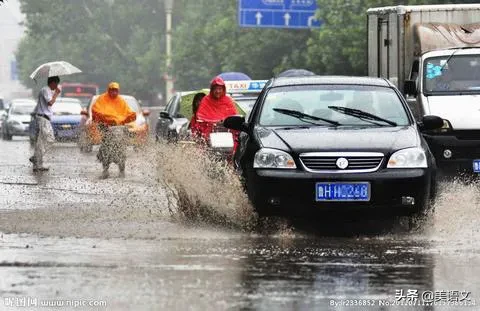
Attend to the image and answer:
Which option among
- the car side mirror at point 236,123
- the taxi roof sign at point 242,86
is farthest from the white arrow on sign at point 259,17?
the car side mirror at point 236,123

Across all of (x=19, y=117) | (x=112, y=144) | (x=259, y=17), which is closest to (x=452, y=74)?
(x=112, y=144)

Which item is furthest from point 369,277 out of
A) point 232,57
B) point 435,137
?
point 232,57

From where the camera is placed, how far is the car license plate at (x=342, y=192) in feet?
40.4

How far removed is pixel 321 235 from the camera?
1270 centimetres

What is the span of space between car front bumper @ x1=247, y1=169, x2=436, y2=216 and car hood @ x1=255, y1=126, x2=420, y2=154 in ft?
0.79

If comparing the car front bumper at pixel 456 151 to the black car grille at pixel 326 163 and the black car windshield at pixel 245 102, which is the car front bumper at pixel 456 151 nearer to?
the black car grille at pixel 326 163

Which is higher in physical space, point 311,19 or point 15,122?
point 311,19

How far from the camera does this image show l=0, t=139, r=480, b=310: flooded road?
844 centimetres

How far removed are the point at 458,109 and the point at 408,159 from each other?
Result: 5.01 meters

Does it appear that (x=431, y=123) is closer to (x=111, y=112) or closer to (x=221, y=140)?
(x=221, y=140)

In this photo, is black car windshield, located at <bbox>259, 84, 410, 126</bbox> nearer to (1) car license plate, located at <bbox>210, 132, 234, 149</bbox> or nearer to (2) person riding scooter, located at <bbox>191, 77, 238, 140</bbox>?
(1) car license plate, located at <bbox>210, 132, 234, 149</bbox>

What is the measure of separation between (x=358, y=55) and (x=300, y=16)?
2.85 meters

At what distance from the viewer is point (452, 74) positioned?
60.5ft

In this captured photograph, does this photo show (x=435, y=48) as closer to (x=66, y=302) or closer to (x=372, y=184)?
(x=372, y=184)
